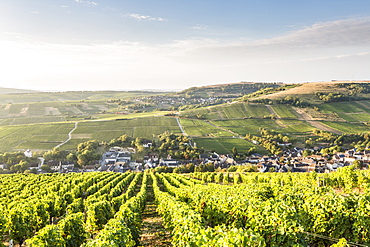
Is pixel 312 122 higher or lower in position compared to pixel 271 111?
lower

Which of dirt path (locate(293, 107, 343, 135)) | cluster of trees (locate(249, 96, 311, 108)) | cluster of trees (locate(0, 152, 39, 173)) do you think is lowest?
cluster of trees (locate(0, 152, 39, 173))

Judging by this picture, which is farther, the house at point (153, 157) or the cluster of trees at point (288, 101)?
the cluster of trees at point (288, 101)

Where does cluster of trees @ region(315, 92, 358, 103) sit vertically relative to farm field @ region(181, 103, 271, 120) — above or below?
above

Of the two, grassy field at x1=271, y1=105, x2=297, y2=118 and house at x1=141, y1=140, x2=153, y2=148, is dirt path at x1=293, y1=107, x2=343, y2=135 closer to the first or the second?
grassy field at x1=271, y1=105, x2=297, y2=118

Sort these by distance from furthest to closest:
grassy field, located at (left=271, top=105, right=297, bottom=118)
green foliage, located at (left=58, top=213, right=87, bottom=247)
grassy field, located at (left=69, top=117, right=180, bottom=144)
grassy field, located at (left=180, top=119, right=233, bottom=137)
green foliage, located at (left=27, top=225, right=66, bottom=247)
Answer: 1. grassy field, located at (left=271, top=105, right=297, bottom=118)
2. grassy field, located at (left=180, top=119, right=233, bottom=137)
3. grassy field, located at (left=69, top=117, right=180, bottom=144)
4. green foliage, located at (left=58, top=213, right=87, bottom=247)
5. green foliage, located at (left=27, top=225, right=66, bottom=247)

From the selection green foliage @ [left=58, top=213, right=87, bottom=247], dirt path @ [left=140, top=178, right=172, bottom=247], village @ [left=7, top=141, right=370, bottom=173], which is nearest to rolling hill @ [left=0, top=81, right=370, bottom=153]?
village @ [left=7, top=141, right=370, bottom=173]

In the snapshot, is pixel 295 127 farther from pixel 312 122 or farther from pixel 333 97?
pixel 333 97

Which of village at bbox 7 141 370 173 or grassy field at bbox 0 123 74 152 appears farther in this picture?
grassy field at bbox 0 123 74 152

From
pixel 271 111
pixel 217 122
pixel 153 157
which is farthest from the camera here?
pixel 271 111

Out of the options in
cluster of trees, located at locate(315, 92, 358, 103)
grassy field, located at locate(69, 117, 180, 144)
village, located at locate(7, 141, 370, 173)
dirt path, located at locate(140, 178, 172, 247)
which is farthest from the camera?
cluster of trees, located at locate(315, 92, 358, 103)

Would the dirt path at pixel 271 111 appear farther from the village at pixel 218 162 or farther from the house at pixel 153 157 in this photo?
the house at pixel 153 157

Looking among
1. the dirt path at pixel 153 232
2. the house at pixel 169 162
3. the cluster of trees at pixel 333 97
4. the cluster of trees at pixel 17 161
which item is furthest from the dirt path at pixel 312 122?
the cluster of trees at pixel 17 161

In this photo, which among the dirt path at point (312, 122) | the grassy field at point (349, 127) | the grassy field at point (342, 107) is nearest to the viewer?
the grassy field at point (349, 127)

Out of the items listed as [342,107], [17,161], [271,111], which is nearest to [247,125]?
[271,111]
